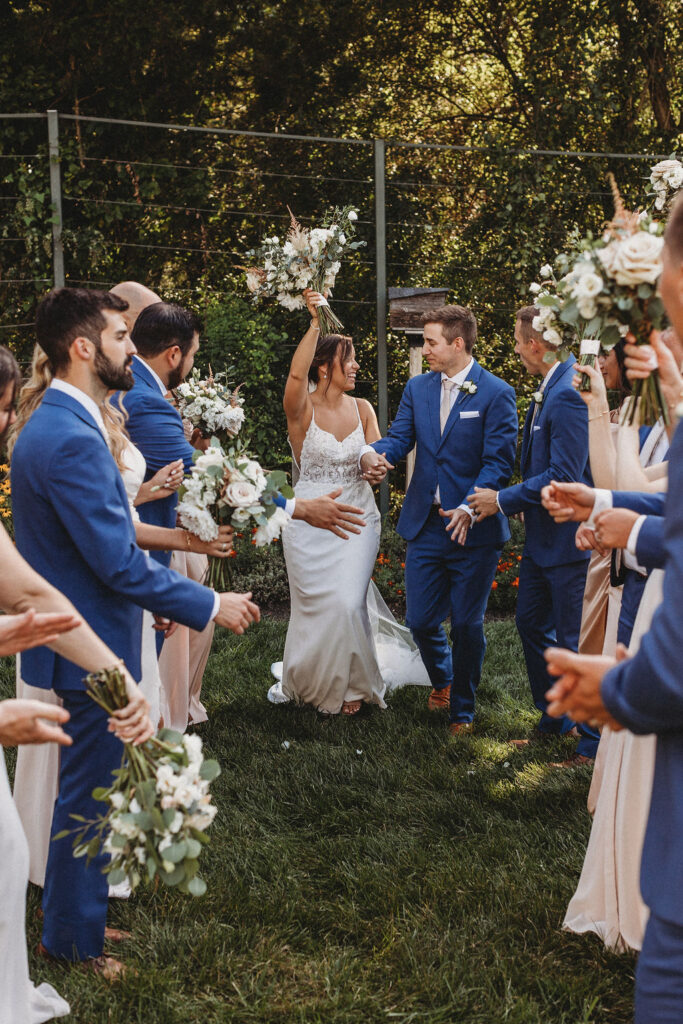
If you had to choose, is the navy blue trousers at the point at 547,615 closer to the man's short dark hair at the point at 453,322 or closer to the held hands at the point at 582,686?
the man's short dark hair at the point at 453,322

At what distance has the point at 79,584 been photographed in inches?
125

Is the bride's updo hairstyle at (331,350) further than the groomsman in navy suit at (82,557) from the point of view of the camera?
Yes

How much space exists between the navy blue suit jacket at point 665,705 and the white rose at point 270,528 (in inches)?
89.2

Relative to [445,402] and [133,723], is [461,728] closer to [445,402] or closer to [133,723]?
[445,402]

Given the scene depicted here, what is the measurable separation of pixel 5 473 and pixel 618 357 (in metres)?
6.53

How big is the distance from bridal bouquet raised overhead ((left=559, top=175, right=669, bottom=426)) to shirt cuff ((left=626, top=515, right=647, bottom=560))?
0.39 m

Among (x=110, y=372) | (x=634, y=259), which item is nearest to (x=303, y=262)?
(x=110, y=372)

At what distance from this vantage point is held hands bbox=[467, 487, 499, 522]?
5.37m

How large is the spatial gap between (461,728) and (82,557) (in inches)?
116

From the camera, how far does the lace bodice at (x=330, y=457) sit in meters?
6.09

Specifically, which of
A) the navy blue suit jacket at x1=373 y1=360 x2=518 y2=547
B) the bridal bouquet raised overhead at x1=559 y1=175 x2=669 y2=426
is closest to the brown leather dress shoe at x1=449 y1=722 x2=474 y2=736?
the navy blue suit jacket at x1=373 y1=360 x2=518 y2=547

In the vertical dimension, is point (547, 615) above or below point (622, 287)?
below

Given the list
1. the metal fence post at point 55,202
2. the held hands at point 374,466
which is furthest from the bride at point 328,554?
the metal fence post at point 55,202

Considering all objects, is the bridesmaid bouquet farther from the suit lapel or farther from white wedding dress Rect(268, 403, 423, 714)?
the suit lapel
